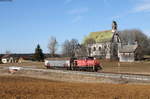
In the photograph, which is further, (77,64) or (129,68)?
(129,68)

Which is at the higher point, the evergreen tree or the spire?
the spire

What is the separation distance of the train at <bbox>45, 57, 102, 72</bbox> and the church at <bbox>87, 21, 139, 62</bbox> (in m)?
57.8

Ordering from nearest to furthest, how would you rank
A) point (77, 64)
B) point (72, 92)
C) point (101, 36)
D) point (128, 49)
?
point (72, 92), point (77, 64), point (128, 49), point (101, 36)

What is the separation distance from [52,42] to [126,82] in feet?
497

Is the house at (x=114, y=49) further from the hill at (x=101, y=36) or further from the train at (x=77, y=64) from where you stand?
the train at (x=77, y=64)

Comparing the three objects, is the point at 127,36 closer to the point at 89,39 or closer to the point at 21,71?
the point at 89,39

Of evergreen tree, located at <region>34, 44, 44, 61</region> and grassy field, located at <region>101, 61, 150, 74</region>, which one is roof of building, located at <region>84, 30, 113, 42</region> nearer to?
evergreen tree, located at <region>34, 44, 44, 61</region>

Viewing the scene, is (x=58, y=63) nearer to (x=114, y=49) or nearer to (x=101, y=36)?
(x=114, y=49)

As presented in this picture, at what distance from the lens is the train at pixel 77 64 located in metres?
57.0

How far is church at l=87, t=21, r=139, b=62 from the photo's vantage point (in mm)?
125131

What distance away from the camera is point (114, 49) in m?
144

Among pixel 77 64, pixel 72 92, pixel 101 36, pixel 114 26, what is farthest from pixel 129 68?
pixel 101 36

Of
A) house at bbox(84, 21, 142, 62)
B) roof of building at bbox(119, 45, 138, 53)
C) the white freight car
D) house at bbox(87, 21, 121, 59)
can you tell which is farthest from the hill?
the white freight car

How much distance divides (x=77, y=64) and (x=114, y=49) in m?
85.2
